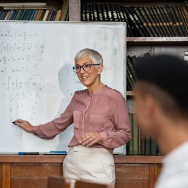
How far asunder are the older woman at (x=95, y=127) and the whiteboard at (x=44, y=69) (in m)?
0.53

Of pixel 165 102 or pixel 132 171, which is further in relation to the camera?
pixel 132 171

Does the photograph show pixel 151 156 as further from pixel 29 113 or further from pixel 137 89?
pixel 137 89

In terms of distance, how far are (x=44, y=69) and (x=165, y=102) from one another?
1.97 metres

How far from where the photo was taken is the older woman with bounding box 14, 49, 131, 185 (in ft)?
6.28

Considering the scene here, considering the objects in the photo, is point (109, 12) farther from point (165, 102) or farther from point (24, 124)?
point (165, 102)

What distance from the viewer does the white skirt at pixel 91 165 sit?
191cm

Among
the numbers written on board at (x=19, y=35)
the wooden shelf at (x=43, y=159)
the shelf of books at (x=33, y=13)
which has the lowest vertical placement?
the wooden shelf at (x=43, y=159)

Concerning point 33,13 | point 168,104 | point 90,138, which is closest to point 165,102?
point 168,104

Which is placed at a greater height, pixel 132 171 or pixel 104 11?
pixel 104 11

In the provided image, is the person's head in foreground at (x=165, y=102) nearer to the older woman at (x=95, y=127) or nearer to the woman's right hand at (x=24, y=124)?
the older woman at (x=95, y=127)

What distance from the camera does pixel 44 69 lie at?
2572 mm

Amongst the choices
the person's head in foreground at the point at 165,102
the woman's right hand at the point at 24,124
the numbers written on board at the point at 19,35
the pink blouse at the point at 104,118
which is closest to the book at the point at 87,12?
the numbers written on board at the point at 19,35

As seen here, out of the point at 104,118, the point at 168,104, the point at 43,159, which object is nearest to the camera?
the point at 168,104

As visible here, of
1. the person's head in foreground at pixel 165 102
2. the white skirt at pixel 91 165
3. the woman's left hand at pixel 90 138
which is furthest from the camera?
the white skirt at pixel 91 165
